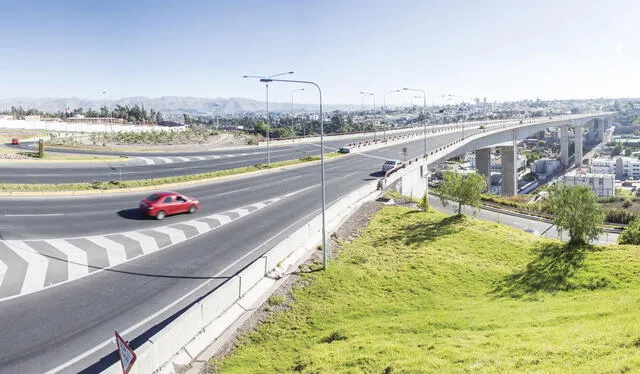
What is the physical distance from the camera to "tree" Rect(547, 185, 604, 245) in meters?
26.5

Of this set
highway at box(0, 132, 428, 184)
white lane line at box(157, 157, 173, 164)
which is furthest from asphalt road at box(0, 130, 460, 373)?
white lane line at box(157, 157, 173, 164)

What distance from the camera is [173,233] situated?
2291 centimetres

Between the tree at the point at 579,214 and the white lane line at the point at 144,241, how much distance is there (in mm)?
23382

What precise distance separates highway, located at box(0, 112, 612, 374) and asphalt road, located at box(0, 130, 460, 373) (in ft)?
0.11

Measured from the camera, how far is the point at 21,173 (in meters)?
37.6

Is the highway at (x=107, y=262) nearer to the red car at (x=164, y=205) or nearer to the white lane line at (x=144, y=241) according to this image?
the white lane line at (x=144, y=241)

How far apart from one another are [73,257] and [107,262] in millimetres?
1567

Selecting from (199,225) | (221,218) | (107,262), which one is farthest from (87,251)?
(221,218)

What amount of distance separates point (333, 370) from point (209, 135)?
7334 cm

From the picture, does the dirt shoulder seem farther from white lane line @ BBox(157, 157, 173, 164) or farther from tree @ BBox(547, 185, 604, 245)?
white lane line @ BBox(157, 157, 173, 164)

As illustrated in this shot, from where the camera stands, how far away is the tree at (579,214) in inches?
1044

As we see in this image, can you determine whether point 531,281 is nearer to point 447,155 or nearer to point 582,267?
point 582,267

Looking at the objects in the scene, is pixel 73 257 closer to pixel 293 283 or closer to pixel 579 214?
pixel 293 283

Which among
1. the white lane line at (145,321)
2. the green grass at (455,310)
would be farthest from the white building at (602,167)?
the white lane line at (145,321)
